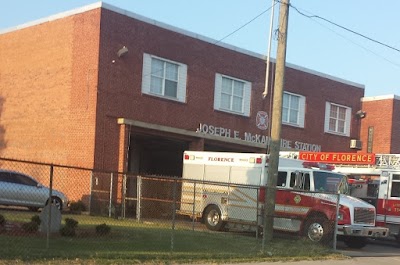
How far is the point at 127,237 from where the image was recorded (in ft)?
47.0

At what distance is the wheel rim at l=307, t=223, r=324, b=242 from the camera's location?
16.6 meters

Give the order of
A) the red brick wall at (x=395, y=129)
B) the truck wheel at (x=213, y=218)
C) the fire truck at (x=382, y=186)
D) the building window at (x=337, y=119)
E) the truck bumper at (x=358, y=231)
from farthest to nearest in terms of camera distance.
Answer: the red brick wall at (x=395, y=129), the building window at (x=337, y=119), the fire truck at (x=382, y=186), the truck wheel at (x=213, y=218), the truck bumper at (x=358, y=231)

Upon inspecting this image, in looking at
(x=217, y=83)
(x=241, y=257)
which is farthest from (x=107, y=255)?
(x=217, y=83)

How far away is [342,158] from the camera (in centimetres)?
2175

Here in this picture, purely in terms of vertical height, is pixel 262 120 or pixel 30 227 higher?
pixel 262 120

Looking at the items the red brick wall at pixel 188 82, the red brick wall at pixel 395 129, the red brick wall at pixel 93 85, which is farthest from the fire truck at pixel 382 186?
the red brick wall at pixel 395 129

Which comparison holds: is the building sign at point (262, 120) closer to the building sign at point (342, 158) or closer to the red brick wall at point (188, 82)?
the red brick wall at point (188, 82)

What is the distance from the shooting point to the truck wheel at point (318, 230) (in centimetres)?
1648

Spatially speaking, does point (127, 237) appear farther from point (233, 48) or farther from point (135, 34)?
point (233, 48)

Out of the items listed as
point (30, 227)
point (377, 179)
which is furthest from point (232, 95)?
point (30, 227)

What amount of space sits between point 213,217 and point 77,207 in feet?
18.5

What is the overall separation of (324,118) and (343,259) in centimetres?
1993

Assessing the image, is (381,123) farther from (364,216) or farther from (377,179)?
(364,216)

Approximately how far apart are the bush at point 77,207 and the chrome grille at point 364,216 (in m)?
10.5
